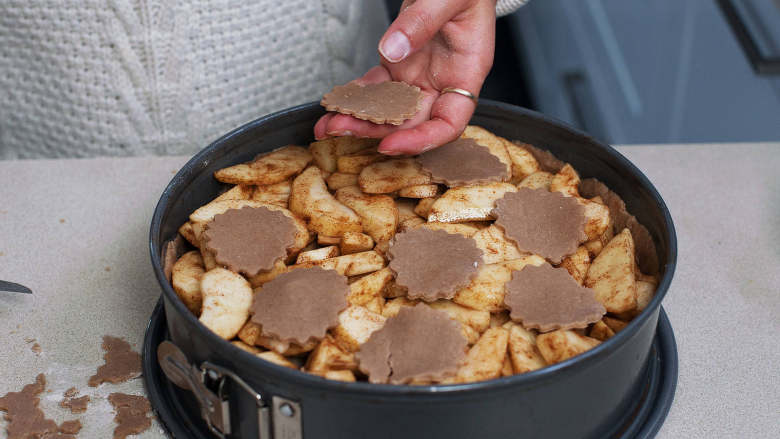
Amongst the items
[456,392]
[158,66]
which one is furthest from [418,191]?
[158,66]

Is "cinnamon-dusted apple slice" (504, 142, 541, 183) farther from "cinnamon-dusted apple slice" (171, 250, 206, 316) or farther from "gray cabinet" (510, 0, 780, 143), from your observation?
"gray cabinet" (510, 0, 780, 143)

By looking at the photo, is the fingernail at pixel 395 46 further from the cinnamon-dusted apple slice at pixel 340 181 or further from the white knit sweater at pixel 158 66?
the white knit sweater at pixel 158 66

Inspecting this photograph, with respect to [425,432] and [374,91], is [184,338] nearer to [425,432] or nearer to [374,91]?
[425,432]

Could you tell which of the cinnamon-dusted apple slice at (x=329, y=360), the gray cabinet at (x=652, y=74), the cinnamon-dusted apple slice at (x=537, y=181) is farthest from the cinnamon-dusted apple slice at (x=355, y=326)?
the gray cabinet at (x=652, y=74)

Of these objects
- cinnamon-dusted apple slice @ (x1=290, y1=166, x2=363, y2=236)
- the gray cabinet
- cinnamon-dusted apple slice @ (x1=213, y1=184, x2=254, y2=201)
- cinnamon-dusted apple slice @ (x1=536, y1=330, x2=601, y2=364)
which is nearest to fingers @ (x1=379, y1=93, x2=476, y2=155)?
cinnamon-dusted apple slice @ (x1=290, y1=166, x2=363, y2=236)

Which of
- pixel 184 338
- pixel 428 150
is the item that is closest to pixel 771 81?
pixel 428 150

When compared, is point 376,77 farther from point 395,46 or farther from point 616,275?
point 616,275
